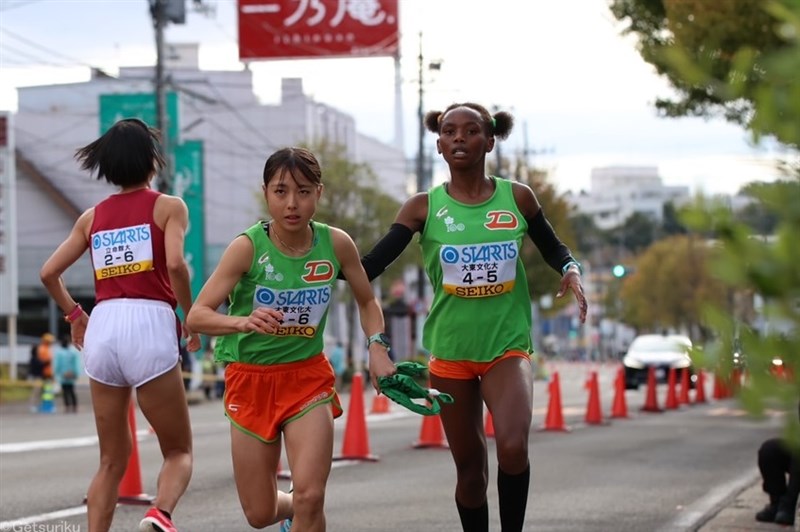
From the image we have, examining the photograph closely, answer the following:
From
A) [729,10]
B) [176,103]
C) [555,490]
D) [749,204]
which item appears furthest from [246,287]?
[176,103]

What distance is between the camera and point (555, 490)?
A: 40.0 feet

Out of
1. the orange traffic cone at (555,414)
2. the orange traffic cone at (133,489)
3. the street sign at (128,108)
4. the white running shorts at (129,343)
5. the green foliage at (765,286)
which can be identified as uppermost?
the street sign at (128,108)

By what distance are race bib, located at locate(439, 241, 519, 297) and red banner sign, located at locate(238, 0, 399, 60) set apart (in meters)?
44.1

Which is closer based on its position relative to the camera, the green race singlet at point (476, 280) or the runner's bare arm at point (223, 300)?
the runner's bare arm at point (223, 300)

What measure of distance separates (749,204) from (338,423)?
2220 cm

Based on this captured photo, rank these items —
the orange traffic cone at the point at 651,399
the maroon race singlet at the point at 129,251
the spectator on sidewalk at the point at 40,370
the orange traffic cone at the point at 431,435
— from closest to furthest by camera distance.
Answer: the maroon race singlet at the point at 129,251 < the orange traffic cone at the point at 431,435 < the orange traffic cone at the point at 651,399 < the spectator on sidewalk at the point at 40,370

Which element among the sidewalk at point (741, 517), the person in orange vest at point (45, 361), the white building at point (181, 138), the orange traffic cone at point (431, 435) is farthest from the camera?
the white building at point (181, 138)

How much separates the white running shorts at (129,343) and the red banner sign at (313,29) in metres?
44.1

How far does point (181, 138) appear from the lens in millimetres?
61062

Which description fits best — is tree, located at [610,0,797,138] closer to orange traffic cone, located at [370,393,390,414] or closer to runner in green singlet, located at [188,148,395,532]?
runner in green singlet, located at [188,148,395,532]

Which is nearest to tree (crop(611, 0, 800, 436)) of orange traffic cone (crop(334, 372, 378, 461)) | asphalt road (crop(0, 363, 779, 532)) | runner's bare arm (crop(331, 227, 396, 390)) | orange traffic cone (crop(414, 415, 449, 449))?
runner's bare arm (crop(331, 227, 396, 390))

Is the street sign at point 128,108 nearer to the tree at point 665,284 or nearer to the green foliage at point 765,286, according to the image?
the green foliage at point 765,286

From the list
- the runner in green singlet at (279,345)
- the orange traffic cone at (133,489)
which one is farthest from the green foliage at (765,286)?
the orange traffic cone at (133,489)

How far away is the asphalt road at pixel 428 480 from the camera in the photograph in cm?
977
